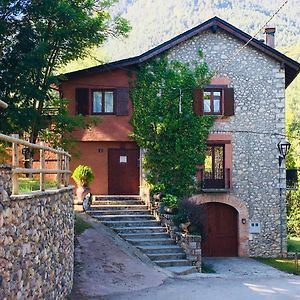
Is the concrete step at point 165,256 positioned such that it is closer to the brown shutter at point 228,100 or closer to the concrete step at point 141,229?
the concrete step at point 141,229

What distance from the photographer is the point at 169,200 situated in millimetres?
17016

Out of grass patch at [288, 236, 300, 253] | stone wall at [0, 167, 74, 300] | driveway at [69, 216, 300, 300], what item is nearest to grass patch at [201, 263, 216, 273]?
driveway at [69, 216, 300, 300]

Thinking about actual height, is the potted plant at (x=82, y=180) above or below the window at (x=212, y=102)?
below

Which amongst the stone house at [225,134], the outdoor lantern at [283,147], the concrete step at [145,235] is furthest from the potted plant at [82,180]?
the outdoor lantern at [283,147]

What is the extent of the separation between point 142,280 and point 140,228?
377 centimetres

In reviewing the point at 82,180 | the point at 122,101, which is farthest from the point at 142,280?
the point at 122,101

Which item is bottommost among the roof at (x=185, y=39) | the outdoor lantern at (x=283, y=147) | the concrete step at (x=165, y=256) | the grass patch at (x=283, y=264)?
the grass patch at (x=283, y=264)

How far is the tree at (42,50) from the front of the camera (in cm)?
1530

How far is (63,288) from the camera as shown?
886 cm

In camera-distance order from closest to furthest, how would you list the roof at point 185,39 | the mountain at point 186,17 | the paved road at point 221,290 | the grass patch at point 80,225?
the paved road at point 221,290
the grass patch at point 80,225
the roof at point 185,39
the mountain at point 186,17

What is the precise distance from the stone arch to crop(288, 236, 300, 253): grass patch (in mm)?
2118

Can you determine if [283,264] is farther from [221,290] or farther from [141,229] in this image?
[221,290]

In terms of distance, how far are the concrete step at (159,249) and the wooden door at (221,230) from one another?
14.1 feet

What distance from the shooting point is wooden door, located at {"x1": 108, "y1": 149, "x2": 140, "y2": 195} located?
1911 cm
